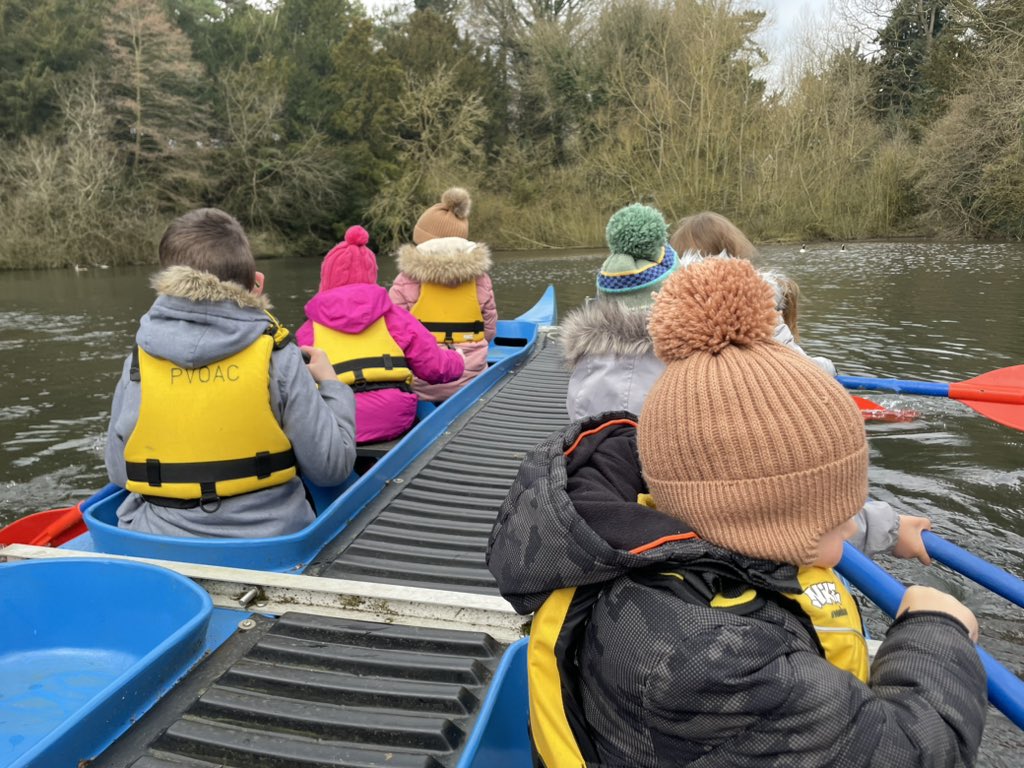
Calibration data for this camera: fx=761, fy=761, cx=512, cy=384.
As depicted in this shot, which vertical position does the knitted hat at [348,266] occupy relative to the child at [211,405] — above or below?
above

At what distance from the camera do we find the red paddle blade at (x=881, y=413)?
533 cm

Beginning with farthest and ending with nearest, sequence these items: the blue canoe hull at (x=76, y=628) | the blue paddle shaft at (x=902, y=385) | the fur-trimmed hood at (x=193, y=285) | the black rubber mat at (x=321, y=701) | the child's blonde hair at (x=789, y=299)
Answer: the blue paddle shaft at (x=902, y=385) → the child's blonde hair at (x=789, y=299) → the fur-trimmed hood at (x=193, y=285) → the blue canoe hull at (x=76, y=628) → the black rubber mat at (x=321, y=701)

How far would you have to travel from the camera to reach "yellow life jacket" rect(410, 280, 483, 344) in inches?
187

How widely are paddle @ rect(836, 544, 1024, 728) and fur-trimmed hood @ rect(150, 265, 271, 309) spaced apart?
1.70 meters

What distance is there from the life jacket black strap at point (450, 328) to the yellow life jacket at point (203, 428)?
2576 millimetres

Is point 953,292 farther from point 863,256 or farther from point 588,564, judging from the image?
point 588,564

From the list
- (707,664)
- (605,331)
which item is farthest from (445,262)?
(707,664)

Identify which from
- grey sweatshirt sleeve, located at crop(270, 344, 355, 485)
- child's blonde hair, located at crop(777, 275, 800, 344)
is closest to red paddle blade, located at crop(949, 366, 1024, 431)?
child's blonde hair, located at crop(777, 275, 800, 344)

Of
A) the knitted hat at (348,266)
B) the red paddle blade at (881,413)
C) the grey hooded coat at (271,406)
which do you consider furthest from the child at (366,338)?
the red paddle blade at (881,413)

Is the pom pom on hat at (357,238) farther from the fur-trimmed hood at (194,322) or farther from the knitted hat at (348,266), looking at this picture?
the fur-trimmed hood at (194,322)

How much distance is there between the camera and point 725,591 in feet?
3.34

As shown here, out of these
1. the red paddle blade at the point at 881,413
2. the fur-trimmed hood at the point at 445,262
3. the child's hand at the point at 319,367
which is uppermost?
the fur-trimmed hood at the point at 445,262

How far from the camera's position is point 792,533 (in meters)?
1.03

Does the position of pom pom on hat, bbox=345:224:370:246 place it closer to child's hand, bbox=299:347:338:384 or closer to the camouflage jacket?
child's hand, bbox=299:347:338:384
